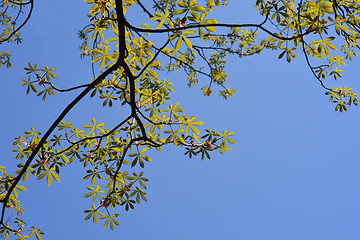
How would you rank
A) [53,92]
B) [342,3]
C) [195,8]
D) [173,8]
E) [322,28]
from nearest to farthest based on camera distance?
[195,8]
[322,28]
[53,92]
[342,3]
[173,8]

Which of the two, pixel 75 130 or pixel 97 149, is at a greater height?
pixel 75 130

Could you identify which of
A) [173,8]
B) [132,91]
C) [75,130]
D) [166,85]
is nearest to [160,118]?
[132,91]

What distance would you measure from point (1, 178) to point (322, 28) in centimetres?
384

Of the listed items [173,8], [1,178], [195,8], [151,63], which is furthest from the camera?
[173,8]

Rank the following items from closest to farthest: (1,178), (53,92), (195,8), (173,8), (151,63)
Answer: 1. (195,8)
2. (151,63)
3. (53,92)
4. (1,178)
5. (173,8)

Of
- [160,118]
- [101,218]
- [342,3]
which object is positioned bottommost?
[101,218]

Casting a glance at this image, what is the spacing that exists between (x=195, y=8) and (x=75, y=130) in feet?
6.98

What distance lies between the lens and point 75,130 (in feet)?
11.3

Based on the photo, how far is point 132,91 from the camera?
276 cm

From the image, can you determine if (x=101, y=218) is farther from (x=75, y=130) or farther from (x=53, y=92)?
(x=53, y=92)

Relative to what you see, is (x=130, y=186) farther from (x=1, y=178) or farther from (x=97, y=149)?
(x=1, y=178)

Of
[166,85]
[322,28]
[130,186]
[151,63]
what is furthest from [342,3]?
[130,186]

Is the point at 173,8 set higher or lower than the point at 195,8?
higher

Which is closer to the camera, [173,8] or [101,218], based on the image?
[101,218]
